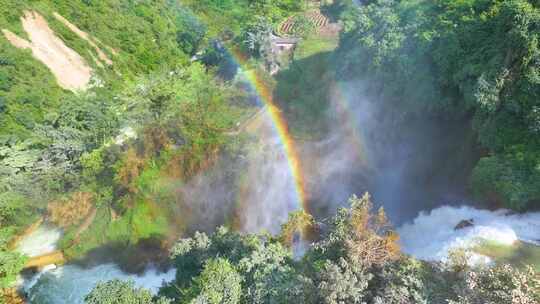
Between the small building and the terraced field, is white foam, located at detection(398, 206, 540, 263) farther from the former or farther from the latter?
the terraced field

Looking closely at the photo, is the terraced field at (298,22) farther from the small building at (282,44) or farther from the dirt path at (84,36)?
the dirt path at (84,36)

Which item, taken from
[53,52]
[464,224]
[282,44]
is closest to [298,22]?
[282,44]

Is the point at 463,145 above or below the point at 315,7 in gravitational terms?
below

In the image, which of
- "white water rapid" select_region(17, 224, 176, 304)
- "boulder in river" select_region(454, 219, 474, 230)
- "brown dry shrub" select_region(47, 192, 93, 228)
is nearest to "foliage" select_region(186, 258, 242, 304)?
"white water rapid" select_region(17, 224, 176, 304)

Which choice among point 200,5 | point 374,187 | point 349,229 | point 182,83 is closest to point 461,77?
point 374,187

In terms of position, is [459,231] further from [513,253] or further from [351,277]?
[351,277]

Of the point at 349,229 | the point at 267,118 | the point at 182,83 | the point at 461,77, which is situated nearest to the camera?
the point at 349,229

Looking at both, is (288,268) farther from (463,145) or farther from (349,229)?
(463,145)
